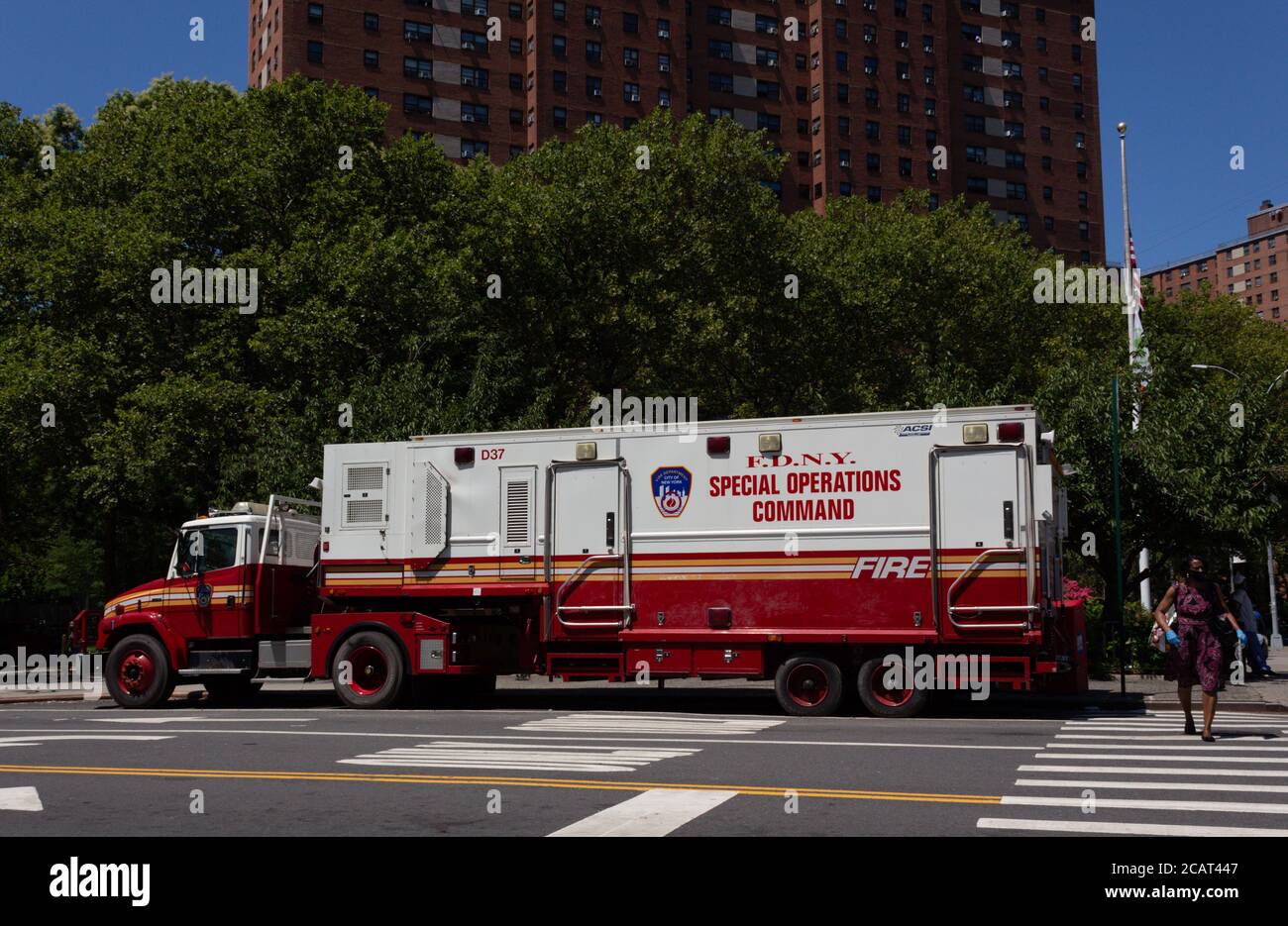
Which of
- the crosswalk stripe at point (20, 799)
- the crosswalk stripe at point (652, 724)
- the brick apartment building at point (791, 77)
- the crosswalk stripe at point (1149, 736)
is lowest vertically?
the crosswalk stripe at point (652, 724)

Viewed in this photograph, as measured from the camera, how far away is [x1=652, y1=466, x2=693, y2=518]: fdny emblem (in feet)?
54.6

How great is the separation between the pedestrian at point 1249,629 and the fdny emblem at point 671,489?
11732mm

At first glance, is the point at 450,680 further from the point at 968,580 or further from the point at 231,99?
the point at 231,99

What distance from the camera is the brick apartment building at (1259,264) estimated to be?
165750 mm

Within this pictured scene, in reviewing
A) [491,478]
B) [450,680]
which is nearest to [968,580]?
[491,478]

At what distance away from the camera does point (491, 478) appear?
1756 cm

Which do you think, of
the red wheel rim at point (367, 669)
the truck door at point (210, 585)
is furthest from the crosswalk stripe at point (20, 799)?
the truck door at point (210, 585)

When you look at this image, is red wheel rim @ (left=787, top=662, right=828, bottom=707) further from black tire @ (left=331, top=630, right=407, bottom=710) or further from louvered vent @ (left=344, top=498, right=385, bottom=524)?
louvered vent @ (left=344, top=498, right=385, bottom=524)

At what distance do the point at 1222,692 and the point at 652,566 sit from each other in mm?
9047

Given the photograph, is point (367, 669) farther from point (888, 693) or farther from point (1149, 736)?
point (1149, 736)

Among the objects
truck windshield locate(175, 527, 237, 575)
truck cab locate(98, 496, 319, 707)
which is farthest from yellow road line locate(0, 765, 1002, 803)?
truck windshield locate(175, 527, 237, 575)

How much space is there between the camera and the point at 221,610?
18.9 metres

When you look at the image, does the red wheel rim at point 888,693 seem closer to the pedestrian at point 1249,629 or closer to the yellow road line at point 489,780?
the yellow road line at point 489,780

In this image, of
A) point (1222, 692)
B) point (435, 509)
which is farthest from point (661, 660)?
point (1222, 692)
